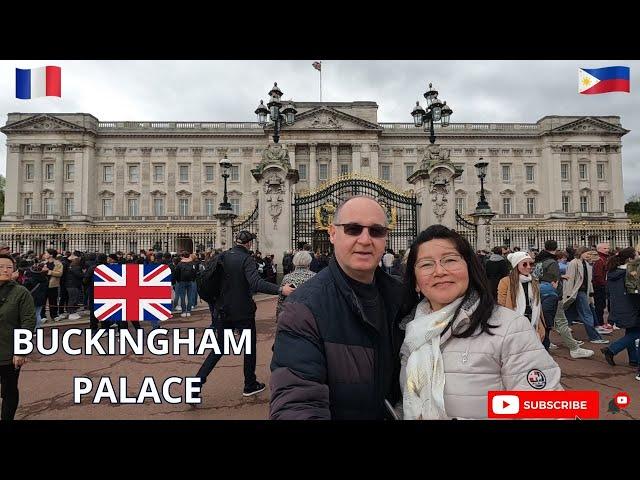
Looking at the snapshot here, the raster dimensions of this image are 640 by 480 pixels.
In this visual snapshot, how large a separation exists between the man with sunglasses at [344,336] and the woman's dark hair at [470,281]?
0.10 meters

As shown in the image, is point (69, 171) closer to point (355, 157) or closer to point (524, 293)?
point (355, 157)

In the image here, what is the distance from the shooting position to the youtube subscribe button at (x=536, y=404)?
1742 mm

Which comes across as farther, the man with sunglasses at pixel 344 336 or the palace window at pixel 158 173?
the palace window at pixel 158 173

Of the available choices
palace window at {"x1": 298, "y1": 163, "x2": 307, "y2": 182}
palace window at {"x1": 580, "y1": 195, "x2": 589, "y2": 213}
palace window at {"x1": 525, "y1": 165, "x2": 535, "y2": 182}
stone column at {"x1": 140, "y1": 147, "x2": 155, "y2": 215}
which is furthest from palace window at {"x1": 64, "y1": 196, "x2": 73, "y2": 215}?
palace window at {"x1": 580, "y1": 195, "x2": 589, "y2": 213}

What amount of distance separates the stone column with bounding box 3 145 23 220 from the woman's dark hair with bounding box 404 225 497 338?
5711 centimetres

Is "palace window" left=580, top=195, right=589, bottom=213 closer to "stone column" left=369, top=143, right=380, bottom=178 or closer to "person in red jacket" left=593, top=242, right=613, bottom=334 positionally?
"stone column" left=369, top=143, right=380, bottom=178

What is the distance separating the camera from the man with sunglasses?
1610 mm

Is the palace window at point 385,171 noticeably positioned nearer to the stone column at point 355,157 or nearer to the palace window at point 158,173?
the stone column at point 355,157

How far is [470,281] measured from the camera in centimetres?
192

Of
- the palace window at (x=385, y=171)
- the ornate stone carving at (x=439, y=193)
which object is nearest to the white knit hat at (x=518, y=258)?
the ornate stone carving at (x=439, y=193)

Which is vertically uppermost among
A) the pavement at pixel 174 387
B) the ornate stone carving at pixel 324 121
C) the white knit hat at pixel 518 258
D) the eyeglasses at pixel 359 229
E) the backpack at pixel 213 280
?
the ornate stone carving at pixel 324 121

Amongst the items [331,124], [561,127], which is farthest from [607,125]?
[331,124]

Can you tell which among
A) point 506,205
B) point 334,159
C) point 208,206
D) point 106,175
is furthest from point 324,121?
point 106,175
